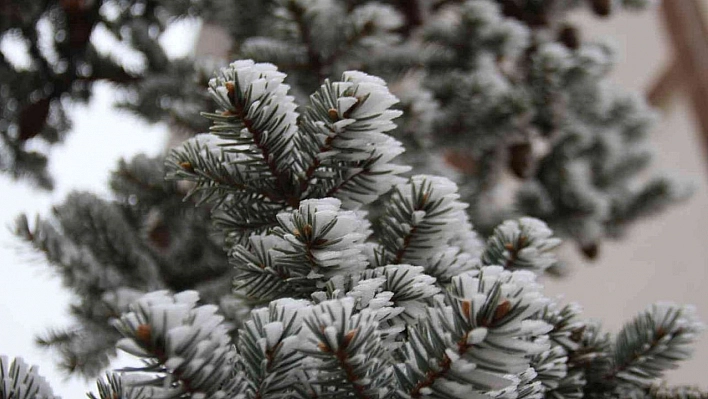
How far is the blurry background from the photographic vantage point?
1.00m

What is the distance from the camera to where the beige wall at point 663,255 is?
1.39 metres

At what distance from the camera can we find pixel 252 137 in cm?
28

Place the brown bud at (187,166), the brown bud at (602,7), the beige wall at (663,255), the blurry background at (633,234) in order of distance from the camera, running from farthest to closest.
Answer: the beige wall at (663,255)
the blurry background at (633,234)
the brown bud at (602,7)
the brown bud at (187,166)

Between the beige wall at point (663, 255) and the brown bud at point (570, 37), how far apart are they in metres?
0.75

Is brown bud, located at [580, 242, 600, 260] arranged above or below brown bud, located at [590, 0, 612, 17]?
below

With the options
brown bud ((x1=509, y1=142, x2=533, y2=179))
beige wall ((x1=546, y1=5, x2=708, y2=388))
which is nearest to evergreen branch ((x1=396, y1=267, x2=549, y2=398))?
brown bud ((x1=509, y1=142, x2=533, y2=179))

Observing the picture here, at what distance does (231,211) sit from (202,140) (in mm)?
42

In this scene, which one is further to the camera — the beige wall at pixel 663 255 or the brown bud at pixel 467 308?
the beige wall at pixel 663 255

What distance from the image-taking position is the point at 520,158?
2.21ft

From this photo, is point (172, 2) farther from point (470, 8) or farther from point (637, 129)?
point (637, 129)

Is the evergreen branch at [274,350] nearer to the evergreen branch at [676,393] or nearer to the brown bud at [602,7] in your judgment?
the evergreen branch at [676,393]

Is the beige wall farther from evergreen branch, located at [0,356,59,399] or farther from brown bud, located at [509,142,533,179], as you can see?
evergreen branch, located at [0,356,59,399]

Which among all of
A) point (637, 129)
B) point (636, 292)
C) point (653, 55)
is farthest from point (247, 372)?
point (653, 55)

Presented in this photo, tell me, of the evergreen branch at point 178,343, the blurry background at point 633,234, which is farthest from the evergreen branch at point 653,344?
the blurry background at point 633,234
